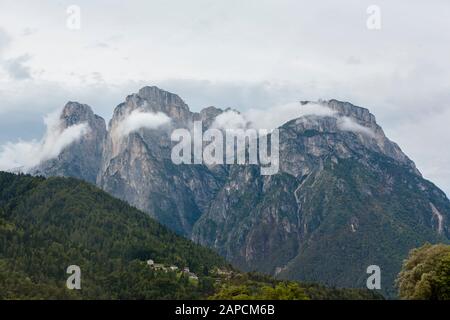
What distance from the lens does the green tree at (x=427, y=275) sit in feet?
388

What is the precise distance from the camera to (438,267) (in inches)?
4791

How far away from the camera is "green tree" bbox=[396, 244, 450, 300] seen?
388 ft

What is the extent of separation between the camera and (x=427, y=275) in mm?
119188
